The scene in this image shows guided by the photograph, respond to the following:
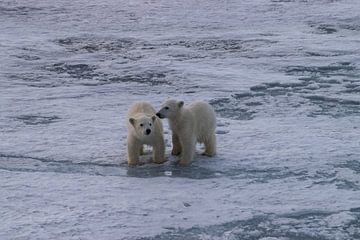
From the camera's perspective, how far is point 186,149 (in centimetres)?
618

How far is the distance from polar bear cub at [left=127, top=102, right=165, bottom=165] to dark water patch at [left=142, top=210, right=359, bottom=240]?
53.1 inches

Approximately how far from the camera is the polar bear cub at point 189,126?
6.19 meters

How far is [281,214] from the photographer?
16.8 feet

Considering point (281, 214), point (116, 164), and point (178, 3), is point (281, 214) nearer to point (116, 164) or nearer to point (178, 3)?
point (116, 164)

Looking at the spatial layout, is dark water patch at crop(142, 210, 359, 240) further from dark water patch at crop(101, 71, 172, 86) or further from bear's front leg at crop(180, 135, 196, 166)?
dark water patch at crop(101, 71, 172, 86)

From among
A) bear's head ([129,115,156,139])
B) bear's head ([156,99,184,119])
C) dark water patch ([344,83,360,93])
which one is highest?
bear's head ([156,99,184,119])

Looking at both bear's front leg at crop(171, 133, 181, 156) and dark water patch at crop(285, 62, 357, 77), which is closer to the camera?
bear's front leg at crop(171, 133, 181, 156)

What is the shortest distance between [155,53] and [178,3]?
5.32 metres

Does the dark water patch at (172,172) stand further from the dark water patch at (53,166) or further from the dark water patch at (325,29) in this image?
the dark water patch at (325,29)

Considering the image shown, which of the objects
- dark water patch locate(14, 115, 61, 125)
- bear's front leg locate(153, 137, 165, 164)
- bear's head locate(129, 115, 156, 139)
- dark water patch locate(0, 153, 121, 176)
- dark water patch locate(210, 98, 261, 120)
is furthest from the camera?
dark water patch locate(210, 98, 261, 120)

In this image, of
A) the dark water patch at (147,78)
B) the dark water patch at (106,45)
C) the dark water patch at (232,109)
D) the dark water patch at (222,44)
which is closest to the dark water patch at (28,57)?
the dark water patch at (106,45)

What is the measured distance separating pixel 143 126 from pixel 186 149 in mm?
455

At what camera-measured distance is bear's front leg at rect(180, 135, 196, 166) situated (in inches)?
243

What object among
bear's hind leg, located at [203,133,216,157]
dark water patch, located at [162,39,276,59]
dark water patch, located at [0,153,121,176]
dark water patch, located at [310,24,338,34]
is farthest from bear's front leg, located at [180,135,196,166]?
dark water patch, located at [310,24,338,34]
